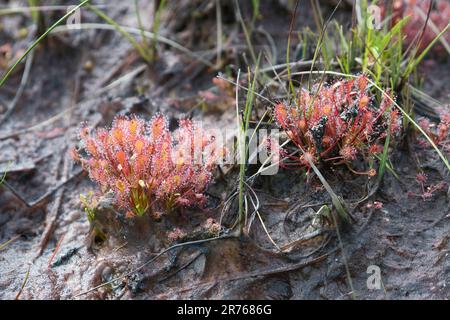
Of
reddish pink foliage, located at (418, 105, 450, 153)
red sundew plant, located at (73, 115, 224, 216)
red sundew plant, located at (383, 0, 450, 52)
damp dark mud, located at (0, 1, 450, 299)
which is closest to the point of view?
damp dark mud, located at (0, 1, 450, 299)

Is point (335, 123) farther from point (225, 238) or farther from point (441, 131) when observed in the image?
point (225, 238)

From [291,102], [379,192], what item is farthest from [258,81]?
[379,192]

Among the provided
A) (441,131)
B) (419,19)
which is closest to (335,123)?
(441,131)

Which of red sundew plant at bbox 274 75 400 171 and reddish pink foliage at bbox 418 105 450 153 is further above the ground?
red sundew plant at bbox 274 75 400 171

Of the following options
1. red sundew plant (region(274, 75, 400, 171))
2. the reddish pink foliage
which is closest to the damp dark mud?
the reddish pink foliage

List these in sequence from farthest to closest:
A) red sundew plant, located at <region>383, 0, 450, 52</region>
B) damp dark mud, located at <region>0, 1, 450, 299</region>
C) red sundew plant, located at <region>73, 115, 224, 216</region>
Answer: red sundew plant, located at <region>383, 0, 450, 52</region> → red sundew plant, located at <region>73, 115, 224, 216</region> → damp dark mud, located at <region>0, 1, 450, 299</region>

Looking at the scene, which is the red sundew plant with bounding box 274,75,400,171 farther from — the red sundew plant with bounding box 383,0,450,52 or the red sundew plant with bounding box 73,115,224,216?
the red sundew plant with bounding box 383,0,450,52

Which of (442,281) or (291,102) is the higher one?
(291,102)
